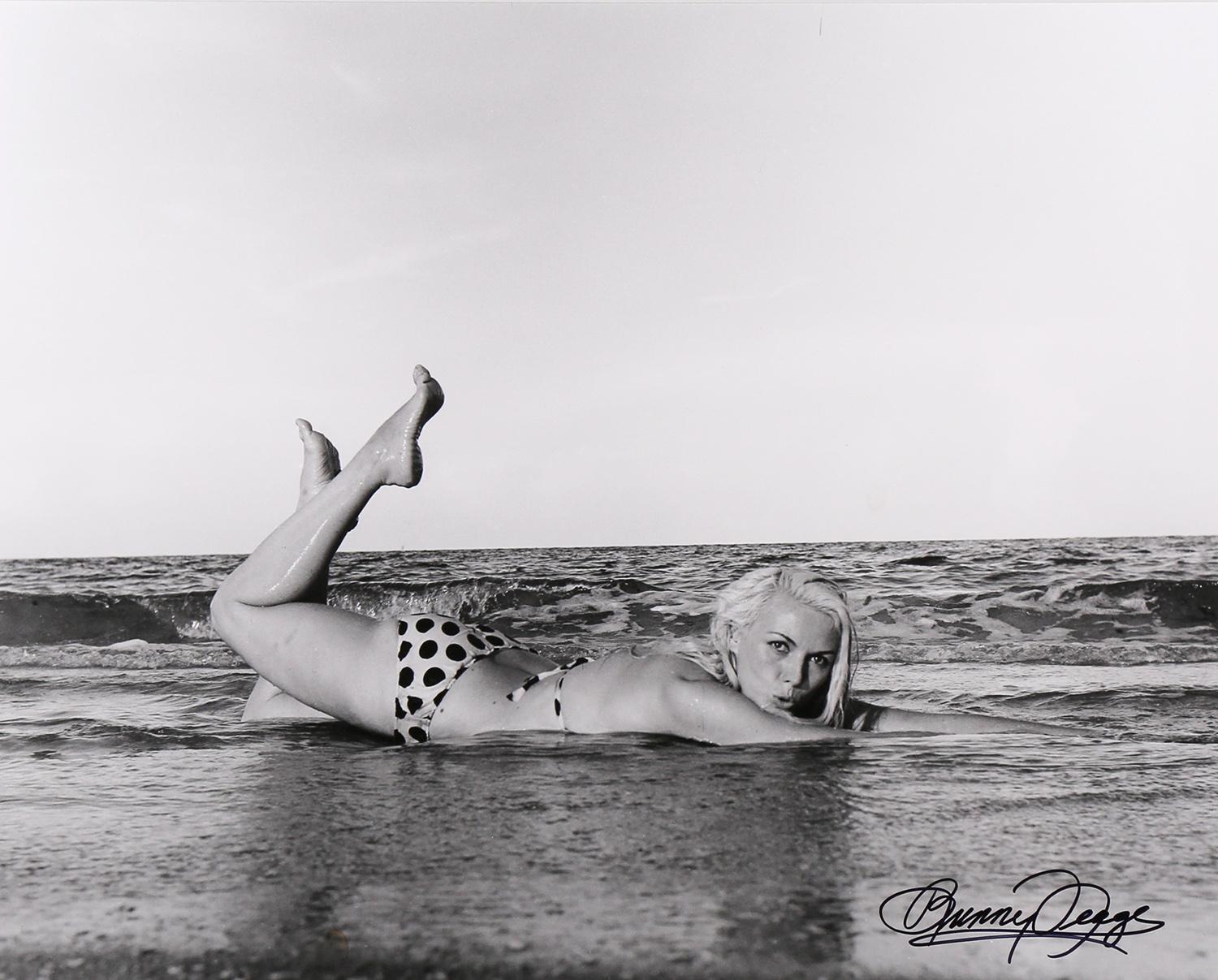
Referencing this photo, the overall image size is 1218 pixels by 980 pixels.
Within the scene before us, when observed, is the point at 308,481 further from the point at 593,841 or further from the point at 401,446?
the point at 593,841

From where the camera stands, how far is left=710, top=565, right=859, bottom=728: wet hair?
2.46 metres

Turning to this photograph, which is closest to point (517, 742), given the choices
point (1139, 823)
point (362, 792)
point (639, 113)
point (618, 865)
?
point (362, 792)

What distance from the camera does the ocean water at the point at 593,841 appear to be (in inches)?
53.7

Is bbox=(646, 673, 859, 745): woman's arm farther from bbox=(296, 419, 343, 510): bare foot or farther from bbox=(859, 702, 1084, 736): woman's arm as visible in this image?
bbox=(296, 419, 343, 510): bare foot

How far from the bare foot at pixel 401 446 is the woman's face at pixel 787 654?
1.00 m

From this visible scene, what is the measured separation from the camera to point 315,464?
3236 millimetres

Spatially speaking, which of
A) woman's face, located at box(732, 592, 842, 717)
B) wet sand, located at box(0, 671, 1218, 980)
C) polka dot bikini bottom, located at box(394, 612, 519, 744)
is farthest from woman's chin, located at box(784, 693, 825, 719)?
polka dot bikini bottom, located at box(394, 612, 519, 744)

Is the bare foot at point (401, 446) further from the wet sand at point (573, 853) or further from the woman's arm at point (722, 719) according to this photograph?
the woman's arm at point (722, 719)

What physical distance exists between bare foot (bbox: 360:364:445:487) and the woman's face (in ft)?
3.28

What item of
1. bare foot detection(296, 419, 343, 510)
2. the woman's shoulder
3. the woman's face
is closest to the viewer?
the woman's face

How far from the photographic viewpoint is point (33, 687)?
15.0ft
